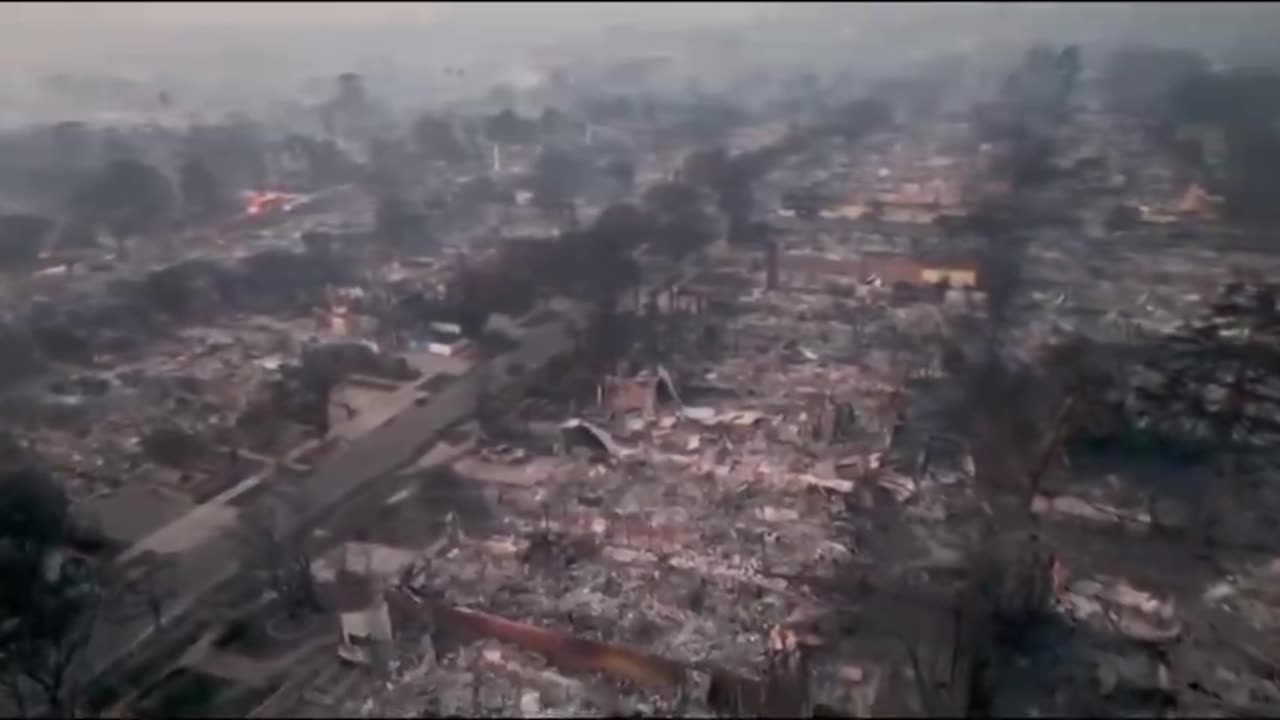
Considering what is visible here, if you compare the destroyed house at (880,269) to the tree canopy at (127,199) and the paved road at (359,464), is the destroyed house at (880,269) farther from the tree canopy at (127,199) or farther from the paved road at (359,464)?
the tree canopy at (127,199)

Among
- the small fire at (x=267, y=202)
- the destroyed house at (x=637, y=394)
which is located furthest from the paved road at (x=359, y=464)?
the small fire at (x=267, y=202)

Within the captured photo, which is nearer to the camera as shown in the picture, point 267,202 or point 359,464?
point 359,464

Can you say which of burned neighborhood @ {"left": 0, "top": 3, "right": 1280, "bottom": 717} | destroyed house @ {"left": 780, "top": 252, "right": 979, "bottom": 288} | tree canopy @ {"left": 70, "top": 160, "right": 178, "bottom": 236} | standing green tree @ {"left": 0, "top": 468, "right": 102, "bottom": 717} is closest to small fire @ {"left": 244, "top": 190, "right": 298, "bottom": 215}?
burned neighborhood @ {"left": 0, "top": 3, "right": 1280, "bottom": 717}

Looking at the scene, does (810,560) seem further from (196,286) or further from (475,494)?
(196,286)

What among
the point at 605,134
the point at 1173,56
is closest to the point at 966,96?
the point at 1173,56

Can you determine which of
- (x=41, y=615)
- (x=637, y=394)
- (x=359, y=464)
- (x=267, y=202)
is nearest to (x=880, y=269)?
(x=637, y=394)

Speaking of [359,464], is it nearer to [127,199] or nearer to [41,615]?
[41,615]
